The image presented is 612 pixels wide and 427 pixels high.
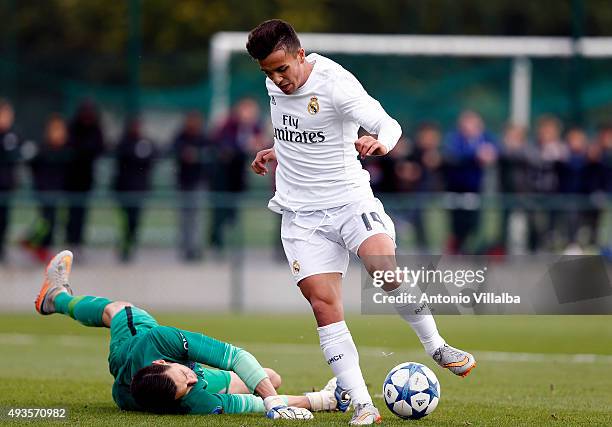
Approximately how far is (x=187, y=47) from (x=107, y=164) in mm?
14983

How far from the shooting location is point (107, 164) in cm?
1911

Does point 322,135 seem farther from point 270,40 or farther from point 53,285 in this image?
point 53,285

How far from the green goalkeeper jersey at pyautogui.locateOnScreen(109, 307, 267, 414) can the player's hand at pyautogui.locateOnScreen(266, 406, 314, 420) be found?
0.24m

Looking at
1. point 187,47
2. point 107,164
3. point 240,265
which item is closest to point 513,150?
point 240,265

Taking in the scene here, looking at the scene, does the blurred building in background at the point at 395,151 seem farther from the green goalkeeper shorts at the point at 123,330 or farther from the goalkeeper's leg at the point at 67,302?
the green goalkeeper shorts at the point at 123,330

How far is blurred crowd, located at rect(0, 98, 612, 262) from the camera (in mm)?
17516

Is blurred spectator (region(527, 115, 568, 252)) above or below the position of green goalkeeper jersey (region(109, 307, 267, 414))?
above

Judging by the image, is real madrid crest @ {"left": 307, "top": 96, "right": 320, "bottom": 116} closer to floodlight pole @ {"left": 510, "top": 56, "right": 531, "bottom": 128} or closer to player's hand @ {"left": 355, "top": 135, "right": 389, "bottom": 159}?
player's hand @ {"left": 355, "top": 135, "right": 389, "bottom": 159}

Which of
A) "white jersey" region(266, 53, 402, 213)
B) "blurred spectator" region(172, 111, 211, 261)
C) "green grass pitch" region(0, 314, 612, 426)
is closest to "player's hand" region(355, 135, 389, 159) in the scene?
"white jersey" region(266, 53, 402, 213)

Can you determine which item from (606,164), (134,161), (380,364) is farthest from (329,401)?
(606,164)

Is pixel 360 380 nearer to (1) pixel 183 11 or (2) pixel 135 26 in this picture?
(2) pixel 135 26

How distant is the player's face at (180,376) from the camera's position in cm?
789

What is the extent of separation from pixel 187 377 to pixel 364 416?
117cm

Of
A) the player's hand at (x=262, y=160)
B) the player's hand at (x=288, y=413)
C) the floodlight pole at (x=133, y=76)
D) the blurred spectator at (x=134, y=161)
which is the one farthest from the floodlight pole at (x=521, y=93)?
the player's hand at (x=288, y=413)
